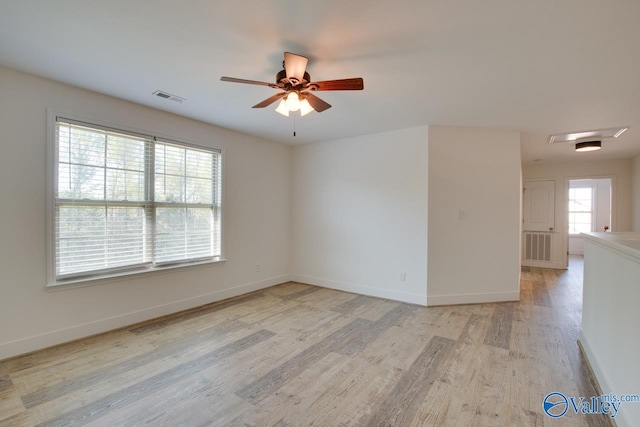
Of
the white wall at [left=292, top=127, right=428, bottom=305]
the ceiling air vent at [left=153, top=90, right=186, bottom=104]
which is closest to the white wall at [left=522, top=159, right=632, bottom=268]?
the white wall at [left=292, top=127, right=428, bottom=305]

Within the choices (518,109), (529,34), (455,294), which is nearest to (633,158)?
(518,109)

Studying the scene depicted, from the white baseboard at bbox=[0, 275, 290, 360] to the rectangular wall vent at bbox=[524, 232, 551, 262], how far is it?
21.4 ft

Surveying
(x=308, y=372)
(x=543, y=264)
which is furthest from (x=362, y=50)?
(x=543, y=264)

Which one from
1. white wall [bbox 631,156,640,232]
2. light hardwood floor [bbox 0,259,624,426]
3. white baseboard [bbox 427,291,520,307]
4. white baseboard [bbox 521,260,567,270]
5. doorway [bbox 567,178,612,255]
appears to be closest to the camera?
light hardwood floor [bbox 0,259,624,426]

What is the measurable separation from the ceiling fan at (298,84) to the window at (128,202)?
1.73 m

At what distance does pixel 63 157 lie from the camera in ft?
8.96

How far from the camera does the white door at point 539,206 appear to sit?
21.2 ft

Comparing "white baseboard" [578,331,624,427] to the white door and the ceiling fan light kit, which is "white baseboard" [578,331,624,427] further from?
the white door

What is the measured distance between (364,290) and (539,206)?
505cm

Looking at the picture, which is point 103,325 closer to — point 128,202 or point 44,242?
point 44,242

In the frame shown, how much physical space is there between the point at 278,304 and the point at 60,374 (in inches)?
88.0

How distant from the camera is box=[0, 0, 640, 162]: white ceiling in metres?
1.70

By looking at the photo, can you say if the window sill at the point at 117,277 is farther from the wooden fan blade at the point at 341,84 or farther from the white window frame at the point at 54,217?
the wooden fan blade at the point at 341,84

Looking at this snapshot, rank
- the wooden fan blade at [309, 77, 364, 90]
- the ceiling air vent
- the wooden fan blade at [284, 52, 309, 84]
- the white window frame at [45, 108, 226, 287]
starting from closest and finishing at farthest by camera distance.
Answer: the wooden fan blade at [284, 52, 309, 84] → the wooden fan blade at [309, 77, 364, 90] → the white window frame at [45, 108, 226, 287] → the ceiling air vent
